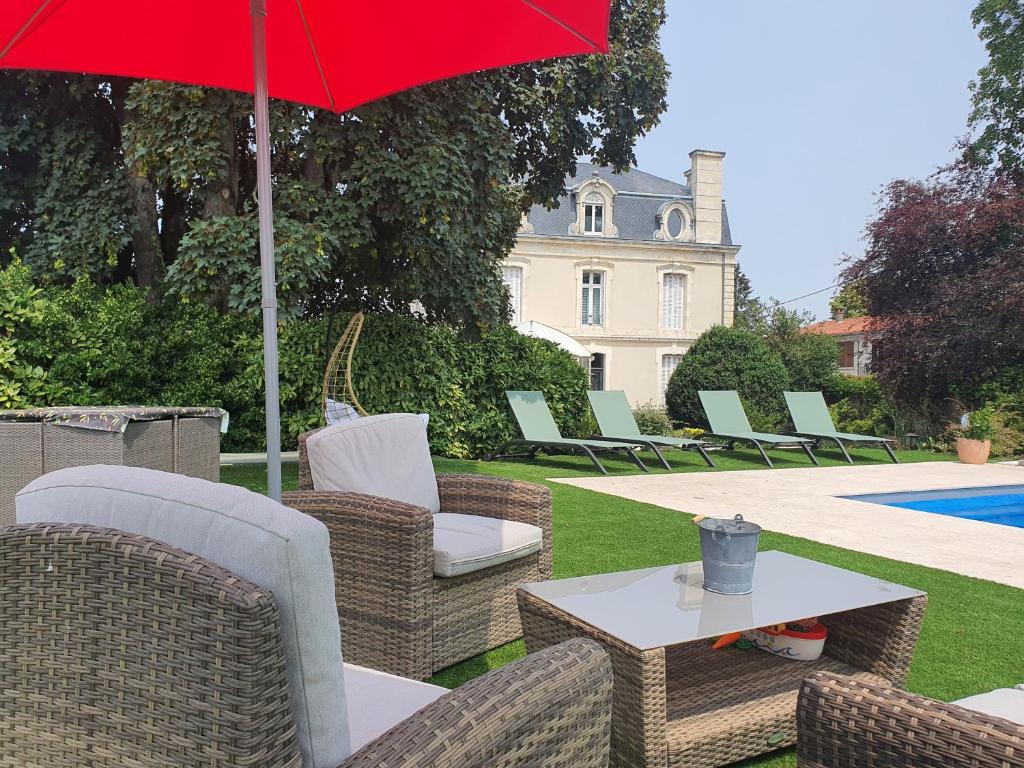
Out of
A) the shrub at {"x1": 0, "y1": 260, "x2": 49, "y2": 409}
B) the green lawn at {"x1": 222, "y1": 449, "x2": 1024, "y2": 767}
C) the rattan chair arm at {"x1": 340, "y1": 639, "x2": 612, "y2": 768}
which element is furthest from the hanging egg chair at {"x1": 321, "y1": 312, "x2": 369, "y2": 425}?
the rattan chair arm at {"x1": 340, "y1": 639, "x2": 612, "y2": 768}

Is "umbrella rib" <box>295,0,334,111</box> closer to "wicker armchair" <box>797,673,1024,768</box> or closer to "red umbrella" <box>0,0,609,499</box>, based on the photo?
"red umbrella" <box>0,0,609,499</box>

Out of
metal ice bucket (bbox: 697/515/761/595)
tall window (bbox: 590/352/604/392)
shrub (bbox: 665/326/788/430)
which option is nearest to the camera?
metal ice bucket (bbox: 697/515/761/595)

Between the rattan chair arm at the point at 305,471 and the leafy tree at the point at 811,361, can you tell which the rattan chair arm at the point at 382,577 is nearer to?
the rattan chair arm at the point at 305,471

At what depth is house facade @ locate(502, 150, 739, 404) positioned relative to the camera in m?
23.7

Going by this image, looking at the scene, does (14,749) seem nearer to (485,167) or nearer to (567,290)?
(485,167)

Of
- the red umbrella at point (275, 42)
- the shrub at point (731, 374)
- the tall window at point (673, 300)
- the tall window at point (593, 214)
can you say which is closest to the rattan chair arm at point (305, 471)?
the red umbrella at point (275, 42)

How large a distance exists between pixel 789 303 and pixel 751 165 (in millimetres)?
9355

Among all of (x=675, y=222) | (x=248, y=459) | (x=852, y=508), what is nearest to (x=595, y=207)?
(x=675, y=222)

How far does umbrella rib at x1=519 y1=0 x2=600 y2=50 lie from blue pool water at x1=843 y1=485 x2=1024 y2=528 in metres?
5.69

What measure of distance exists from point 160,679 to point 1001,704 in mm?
1573

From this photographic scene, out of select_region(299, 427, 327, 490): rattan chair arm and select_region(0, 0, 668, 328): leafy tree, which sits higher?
select_region(0, 0, 668, 328): leafy tree

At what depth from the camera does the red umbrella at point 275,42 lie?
8.46 ft

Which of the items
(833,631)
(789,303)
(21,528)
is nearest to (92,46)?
(21,528)

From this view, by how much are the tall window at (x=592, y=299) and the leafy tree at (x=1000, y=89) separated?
33.5 feet
